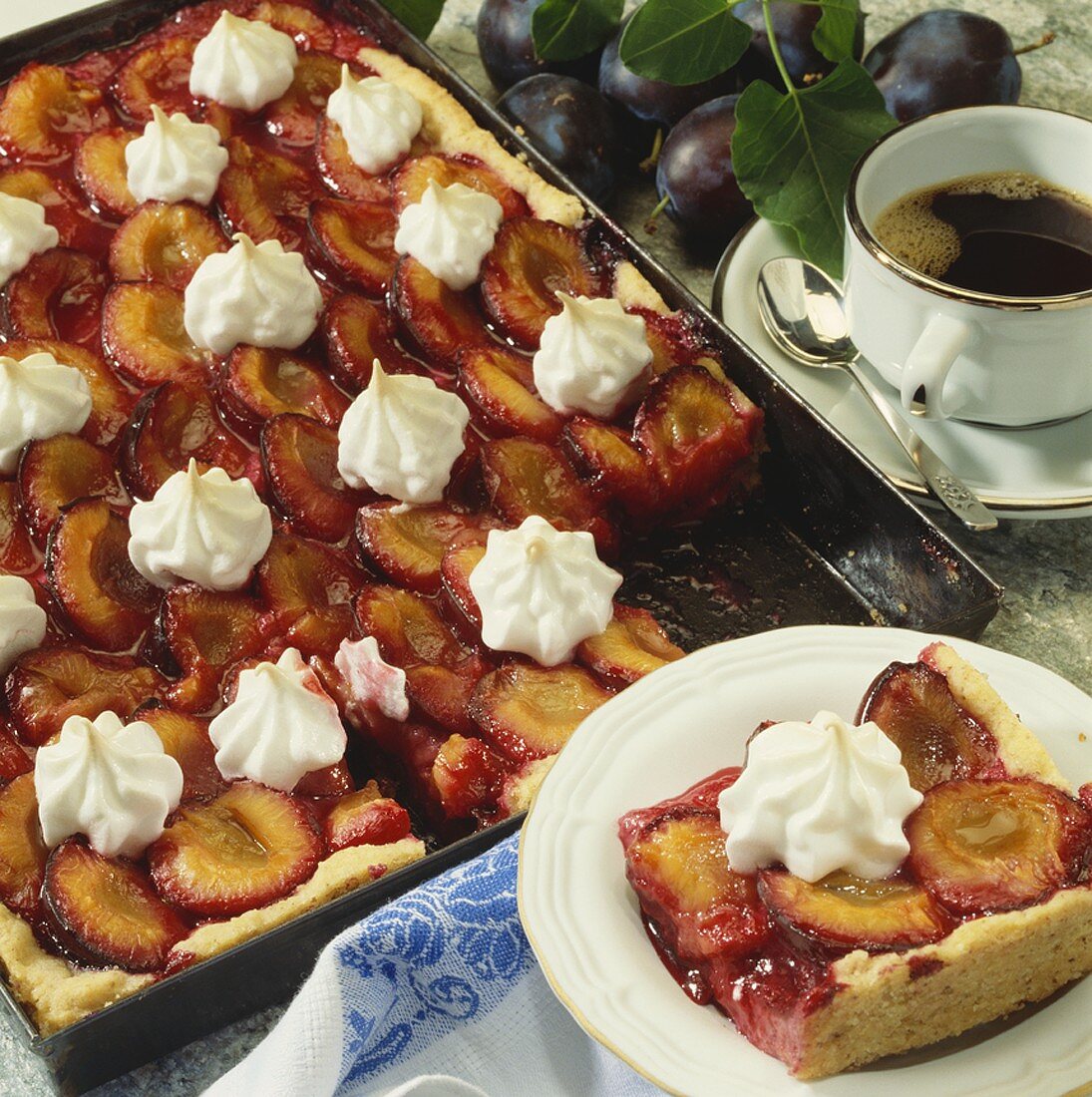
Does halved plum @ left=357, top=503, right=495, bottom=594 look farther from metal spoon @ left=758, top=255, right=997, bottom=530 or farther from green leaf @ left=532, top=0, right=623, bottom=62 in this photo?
green leaf @ left=532, top=0, right=623, bottom=62

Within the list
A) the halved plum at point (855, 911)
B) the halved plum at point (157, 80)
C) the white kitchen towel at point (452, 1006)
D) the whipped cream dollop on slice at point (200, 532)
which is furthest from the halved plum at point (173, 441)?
the halved plum at point (855, 911)

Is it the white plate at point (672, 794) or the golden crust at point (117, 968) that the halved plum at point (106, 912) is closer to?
the golden crust at point (117, 968)

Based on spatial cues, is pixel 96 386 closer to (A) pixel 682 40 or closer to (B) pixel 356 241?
(B) pixel 356 241

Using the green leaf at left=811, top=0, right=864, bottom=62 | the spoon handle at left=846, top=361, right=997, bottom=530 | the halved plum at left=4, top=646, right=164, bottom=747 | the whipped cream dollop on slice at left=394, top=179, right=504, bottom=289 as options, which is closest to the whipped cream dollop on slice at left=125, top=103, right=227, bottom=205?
the whipped cream dollop on slice at left=394, top=179, right=504, bottom=289

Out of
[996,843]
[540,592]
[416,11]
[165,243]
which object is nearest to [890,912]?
[996,843]

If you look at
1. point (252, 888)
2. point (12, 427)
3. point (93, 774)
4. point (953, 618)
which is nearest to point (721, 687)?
point (953, 618)

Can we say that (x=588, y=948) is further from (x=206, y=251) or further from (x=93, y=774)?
(x=206, y=251)
